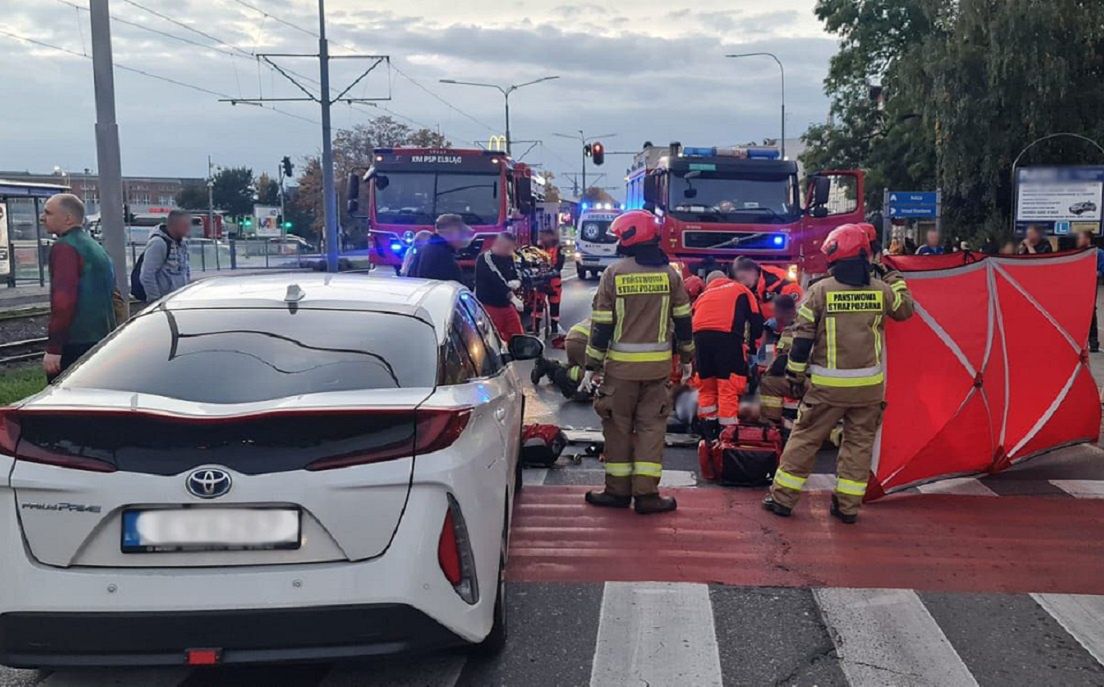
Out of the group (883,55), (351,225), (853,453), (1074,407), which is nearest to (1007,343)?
(1074,407)

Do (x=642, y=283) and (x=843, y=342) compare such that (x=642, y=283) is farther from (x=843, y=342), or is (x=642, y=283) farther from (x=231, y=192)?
(x=231, y=192)

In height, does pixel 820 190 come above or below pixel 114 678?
above

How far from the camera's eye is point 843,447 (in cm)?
623

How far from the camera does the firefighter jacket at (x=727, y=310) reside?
27.4 ft

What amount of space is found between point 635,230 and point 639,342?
2.23 feet

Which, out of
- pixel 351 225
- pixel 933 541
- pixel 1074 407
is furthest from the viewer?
pixel 351 225

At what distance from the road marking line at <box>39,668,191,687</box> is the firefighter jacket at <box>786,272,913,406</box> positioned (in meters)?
3.78

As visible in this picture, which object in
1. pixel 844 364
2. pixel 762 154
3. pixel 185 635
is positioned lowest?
pixel 185 635

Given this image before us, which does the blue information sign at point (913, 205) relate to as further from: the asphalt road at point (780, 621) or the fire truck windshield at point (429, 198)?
the asphalt road at point (780, 621)

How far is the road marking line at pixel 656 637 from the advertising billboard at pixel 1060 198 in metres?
16.7

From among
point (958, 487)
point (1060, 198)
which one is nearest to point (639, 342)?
point (958, 487)

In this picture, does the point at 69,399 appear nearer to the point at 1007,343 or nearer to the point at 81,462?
the point at 81,462

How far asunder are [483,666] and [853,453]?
296 cm

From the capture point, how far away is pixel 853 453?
6184 millimetres
